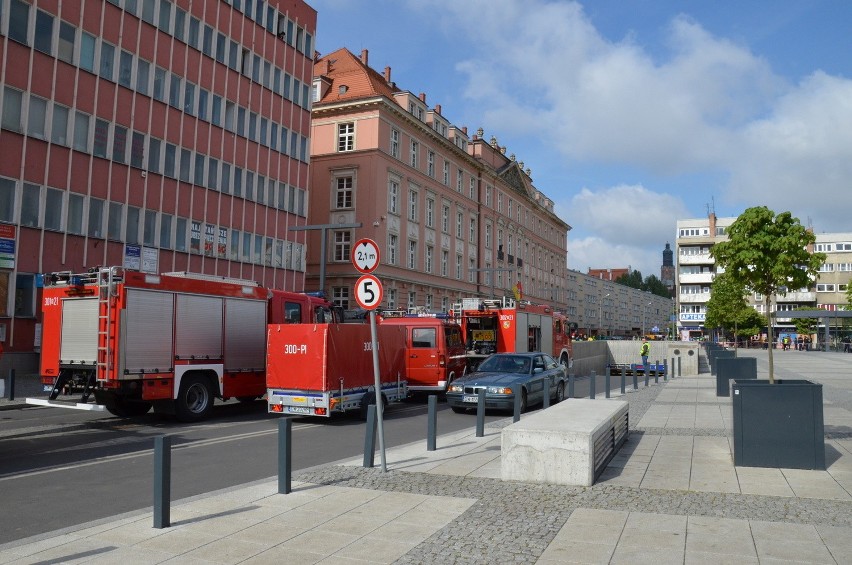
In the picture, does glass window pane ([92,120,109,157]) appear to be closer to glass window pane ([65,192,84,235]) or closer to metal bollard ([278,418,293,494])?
glass window pane ([65,192,84,235])

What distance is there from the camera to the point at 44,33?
26344 millimetres

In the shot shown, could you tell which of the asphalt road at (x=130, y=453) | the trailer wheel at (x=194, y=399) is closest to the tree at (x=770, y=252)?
the asphalt road at (x=130, y=453)

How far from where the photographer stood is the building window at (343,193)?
1877 inches

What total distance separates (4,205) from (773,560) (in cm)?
2654

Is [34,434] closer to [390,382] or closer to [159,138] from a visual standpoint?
[390,382]

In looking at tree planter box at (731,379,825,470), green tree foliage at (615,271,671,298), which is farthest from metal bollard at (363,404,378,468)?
green tree foliage at (615,271,671,298)

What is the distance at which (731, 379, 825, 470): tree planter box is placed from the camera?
29.2 feet

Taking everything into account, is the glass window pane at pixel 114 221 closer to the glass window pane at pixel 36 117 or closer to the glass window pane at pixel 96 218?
the glass window pane at pixel 96 218

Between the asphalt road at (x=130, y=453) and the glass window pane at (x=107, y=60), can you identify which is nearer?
the asphalt road at (x=130, y=453)

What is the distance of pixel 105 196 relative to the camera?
2909 centimetres

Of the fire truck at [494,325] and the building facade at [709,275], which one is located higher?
the building facade at [709,275]

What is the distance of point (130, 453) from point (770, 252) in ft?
38.0

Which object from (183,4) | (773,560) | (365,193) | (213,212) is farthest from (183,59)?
(773,560)

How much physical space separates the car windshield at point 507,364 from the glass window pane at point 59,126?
61.7ft
